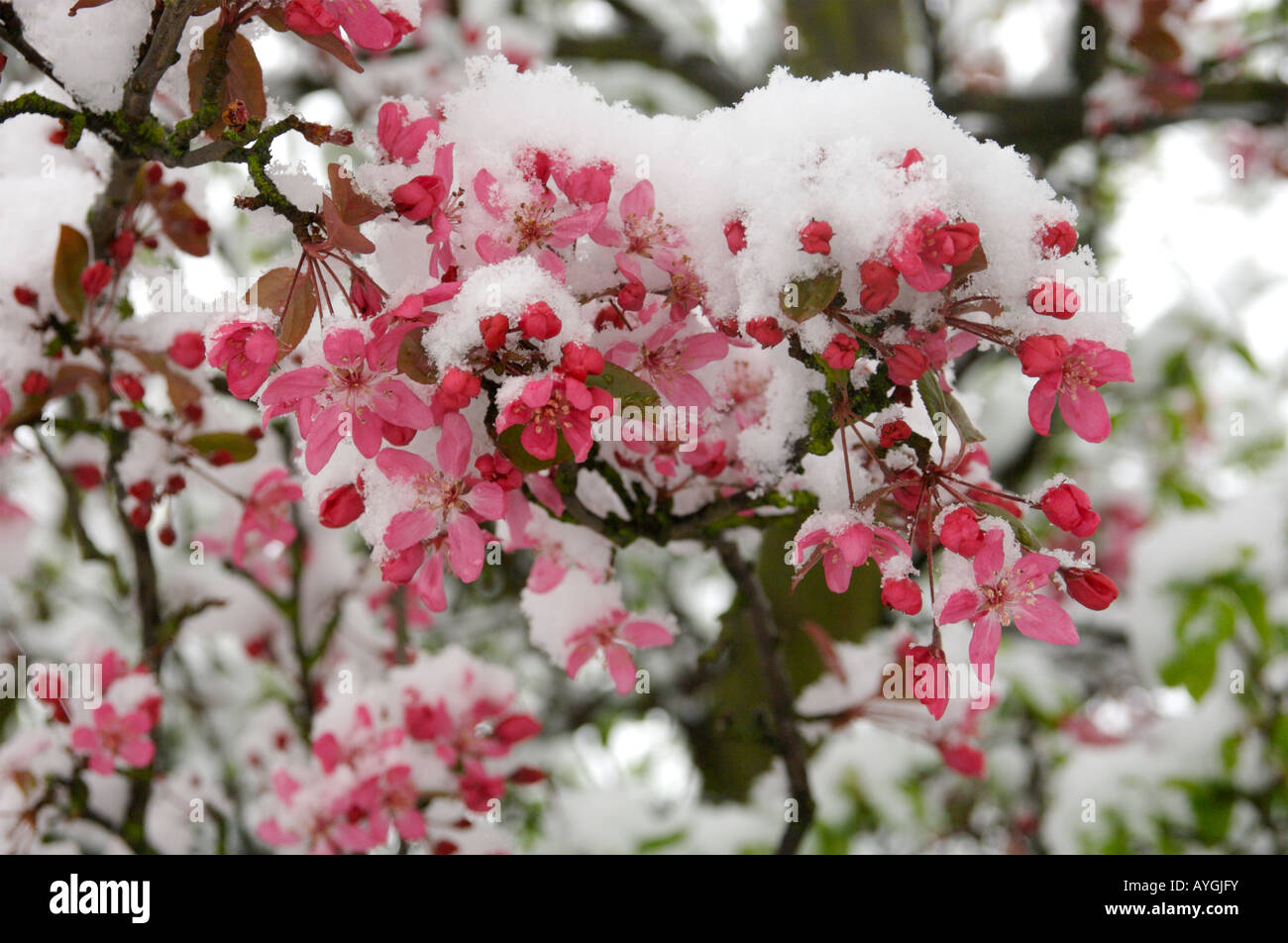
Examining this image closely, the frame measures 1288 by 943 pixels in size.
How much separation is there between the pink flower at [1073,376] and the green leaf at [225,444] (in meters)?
Result: 1.11

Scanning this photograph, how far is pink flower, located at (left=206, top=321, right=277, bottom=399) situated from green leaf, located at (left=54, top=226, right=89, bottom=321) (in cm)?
50

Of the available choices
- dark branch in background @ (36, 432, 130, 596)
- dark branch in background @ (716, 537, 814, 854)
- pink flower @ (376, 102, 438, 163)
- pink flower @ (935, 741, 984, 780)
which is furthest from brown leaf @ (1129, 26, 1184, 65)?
dark branch in background @ (36, 432, 130, 596)

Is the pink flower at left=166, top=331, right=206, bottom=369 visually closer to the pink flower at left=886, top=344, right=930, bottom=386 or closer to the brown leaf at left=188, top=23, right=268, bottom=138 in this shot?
the brown leaf at left=188, top=23, right=268, bottom=138

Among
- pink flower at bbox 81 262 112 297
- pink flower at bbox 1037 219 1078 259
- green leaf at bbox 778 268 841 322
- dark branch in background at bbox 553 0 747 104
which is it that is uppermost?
dark branch in background at bbox 553 0 747 104

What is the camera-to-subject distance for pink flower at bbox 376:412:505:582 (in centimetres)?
87

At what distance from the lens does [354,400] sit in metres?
0.86

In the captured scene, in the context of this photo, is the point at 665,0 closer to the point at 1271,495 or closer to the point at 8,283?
the point at 1271,495

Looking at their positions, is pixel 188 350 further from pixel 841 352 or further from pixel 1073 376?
pixel 1073 376

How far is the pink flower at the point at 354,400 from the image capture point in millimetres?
854

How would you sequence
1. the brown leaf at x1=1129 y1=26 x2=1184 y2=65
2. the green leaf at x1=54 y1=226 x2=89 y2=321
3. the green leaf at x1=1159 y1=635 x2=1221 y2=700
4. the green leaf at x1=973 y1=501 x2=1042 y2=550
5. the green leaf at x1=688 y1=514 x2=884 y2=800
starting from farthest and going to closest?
1. the brown leaf at x1=1129 y1=26 x2=1184 y2=65
2. the green leaf at x1=688 y1=514 x2=884 y2=800
3. the green leaf at x1=1159 y1=635 x2=1221 y2=700
4. the green leaf at x1=54 y1=226 x2=89 y2=321
5. the green leaf at x1=973 y1=501 x2=1042 y2=550

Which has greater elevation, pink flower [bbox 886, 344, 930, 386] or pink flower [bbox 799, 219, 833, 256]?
pink flower [bbox 799, 219, 833, 256]

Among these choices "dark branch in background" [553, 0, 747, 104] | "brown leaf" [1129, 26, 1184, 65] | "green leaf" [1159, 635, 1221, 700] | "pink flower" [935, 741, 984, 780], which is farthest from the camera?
"dark branch in background" [553, 0, 747, 104]

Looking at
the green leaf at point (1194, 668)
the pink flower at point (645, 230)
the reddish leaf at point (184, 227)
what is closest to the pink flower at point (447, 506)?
the pink flower at point (645, 230)

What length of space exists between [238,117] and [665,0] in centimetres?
357
